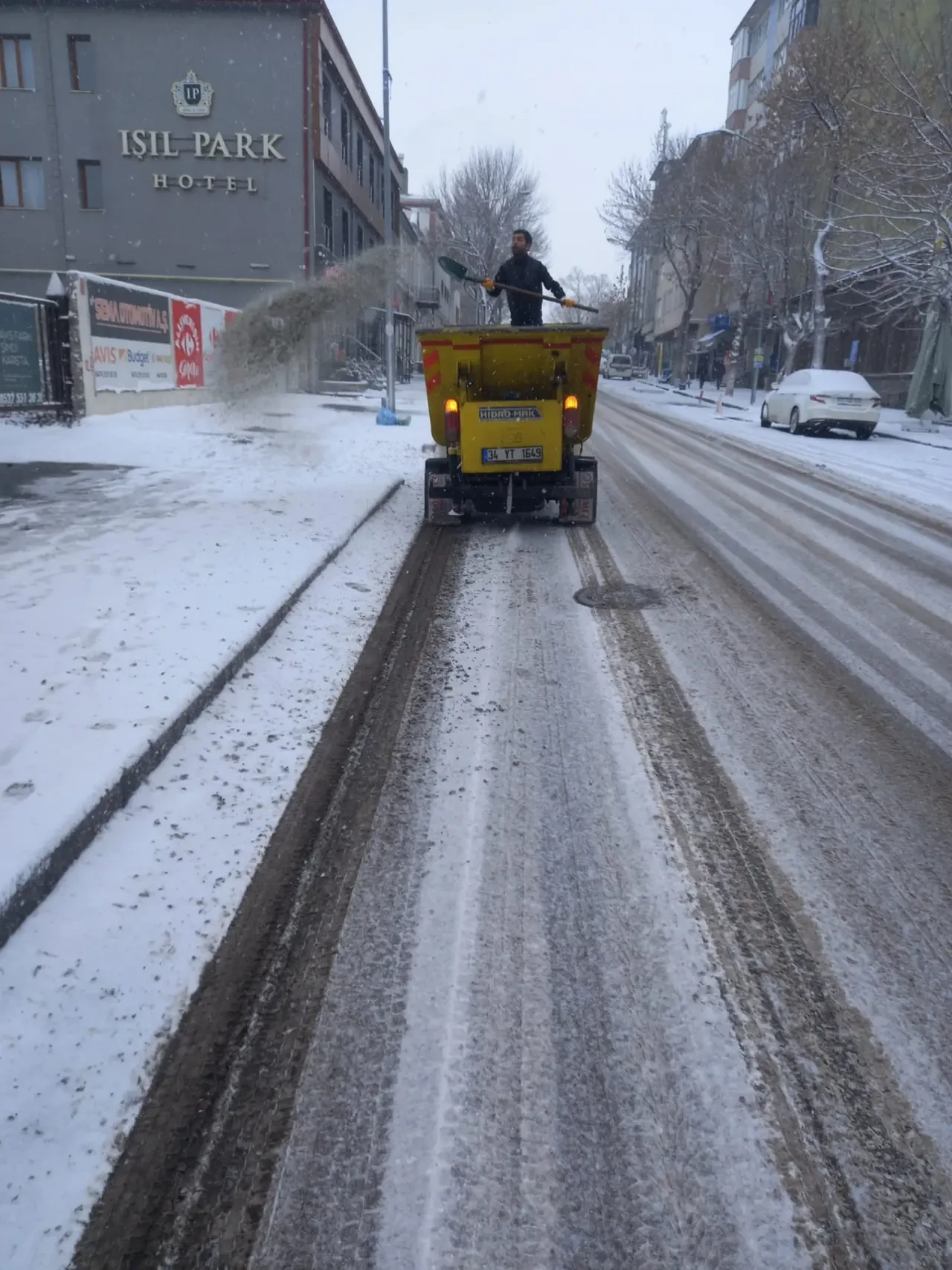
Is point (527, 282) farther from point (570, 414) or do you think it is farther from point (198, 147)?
point (198, 147)

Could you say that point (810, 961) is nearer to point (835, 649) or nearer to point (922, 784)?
point (922, 784)

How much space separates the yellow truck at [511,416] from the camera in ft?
26.7

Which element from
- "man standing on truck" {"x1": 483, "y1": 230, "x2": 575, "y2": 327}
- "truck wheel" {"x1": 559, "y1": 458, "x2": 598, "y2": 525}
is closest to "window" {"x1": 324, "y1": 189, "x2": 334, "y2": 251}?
"man standing on truck" {"x1": 483, "y1": 230, "x2": 575, "y2": 327}

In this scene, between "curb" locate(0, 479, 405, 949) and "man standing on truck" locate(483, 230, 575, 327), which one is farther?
"man standing on truck" locate(483, 230, 575, 327)

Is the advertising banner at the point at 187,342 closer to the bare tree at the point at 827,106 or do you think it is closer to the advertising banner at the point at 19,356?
the advertising banner at the point at 19,356

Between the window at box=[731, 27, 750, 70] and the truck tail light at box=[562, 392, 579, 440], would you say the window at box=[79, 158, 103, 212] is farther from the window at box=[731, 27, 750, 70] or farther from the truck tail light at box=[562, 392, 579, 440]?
the window at box=[731, 27, 750, 70]

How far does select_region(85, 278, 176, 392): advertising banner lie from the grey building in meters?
12.7

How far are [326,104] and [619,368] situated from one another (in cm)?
3586

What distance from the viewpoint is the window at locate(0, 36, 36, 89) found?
2912 cm

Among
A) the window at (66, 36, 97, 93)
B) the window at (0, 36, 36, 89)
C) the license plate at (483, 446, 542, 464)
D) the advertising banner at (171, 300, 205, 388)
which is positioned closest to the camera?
the license plate at (483, 446, 542, 464)

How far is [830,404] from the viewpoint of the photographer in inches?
834

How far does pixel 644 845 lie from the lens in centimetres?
324

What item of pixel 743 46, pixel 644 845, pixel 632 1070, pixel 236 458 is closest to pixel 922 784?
pixel 644 845

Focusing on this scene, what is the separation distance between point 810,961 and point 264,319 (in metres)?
29.2
